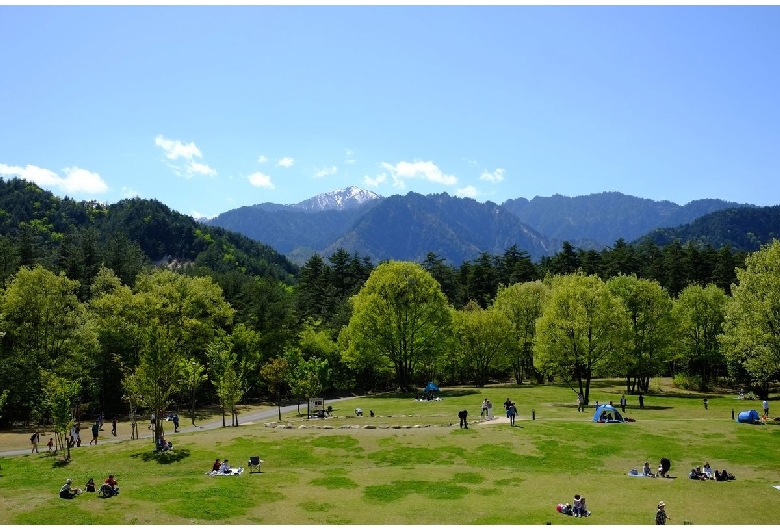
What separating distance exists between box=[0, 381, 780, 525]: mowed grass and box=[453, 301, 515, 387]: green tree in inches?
1174

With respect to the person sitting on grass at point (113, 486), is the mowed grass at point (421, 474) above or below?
below

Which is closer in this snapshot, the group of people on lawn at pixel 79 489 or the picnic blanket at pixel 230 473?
the group of people on lawn at pixel 79 489

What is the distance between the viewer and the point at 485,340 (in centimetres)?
8850

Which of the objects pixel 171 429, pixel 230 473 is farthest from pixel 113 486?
pixel 171 429

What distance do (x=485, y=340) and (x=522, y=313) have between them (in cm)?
1058

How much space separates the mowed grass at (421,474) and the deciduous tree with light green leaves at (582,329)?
9.26m

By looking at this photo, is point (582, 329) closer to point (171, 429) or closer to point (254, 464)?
point (254, 464)

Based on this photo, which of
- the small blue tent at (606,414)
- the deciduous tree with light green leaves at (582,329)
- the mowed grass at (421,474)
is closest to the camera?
the mowed grass at (421,474)

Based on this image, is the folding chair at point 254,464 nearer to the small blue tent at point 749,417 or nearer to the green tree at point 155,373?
the green tree at point 155,373

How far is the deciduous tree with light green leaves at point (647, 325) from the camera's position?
76375 millimetres

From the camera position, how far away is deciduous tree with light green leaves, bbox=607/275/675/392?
76.4 m

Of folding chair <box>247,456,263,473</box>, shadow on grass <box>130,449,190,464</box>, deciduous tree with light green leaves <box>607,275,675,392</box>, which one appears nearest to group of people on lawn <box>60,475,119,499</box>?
shadow on grass <box>130,449,190,464</box>

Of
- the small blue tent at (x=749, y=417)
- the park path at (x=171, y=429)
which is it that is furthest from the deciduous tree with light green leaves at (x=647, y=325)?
the park path at (x=171, y=429)

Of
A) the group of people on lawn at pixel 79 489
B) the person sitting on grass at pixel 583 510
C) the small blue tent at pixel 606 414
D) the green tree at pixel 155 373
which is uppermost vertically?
the green tree at pixel 155 373
